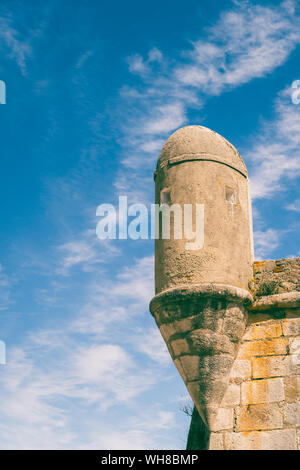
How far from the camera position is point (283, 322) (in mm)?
6375

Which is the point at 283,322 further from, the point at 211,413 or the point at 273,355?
the point at 211,413

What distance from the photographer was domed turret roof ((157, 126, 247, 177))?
6.86 m

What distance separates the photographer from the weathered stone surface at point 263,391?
6.00 metres

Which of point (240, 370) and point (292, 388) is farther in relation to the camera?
point (240, 370)

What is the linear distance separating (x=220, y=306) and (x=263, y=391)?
3.32 ft

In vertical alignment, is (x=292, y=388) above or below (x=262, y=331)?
below

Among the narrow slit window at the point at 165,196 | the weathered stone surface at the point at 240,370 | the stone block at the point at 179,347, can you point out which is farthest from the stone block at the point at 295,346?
the narrow slit window at the point at 165,196

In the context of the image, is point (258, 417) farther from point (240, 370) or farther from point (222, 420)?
point (240, 370)

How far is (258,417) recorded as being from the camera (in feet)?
19.6

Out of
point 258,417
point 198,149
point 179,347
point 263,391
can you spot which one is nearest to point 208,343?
point 179,347

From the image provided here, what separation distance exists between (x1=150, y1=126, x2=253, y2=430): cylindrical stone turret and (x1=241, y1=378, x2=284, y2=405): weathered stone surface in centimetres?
27

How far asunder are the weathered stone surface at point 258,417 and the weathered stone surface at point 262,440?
0.20 ft

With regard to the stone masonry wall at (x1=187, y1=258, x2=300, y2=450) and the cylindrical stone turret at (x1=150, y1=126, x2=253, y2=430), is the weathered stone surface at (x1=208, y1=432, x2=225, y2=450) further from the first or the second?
the cylindrical stone turret at (x1=150, y1=126, x2=253, y2=430)

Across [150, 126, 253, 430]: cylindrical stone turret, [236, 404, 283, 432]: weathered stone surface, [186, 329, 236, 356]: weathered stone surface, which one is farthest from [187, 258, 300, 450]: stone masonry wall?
[186, 329, 236, 356]: weathered stone surface
